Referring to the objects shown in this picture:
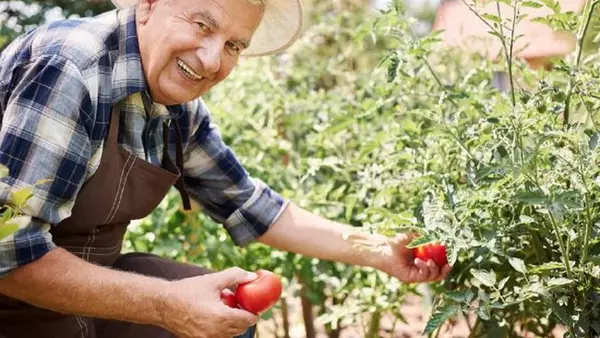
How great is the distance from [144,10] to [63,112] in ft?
1.29

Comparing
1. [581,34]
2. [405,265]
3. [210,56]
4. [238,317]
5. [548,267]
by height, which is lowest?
[405,265]

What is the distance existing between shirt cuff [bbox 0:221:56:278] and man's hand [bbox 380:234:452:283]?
103cm

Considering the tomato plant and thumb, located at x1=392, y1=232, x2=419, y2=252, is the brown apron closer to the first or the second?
the tomato plant

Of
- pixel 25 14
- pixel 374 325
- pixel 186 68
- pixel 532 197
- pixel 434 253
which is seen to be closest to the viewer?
pixel 532 197

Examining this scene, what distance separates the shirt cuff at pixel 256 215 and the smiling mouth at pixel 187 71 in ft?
1.92

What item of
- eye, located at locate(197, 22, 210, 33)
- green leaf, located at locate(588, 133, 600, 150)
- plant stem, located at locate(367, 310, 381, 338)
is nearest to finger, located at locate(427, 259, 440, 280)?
plant stem, located at locate(367, 310, 381, 338)

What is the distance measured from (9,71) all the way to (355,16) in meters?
3.30

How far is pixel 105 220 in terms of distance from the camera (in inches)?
83.1

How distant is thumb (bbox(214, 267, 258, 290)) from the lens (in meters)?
1.82

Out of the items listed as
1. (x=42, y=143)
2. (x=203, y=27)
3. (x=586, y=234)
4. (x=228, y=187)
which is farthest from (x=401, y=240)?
(x=42, y=143)

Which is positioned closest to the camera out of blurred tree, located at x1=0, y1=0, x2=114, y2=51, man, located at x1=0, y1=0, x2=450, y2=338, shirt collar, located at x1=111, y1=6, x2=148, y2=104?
man, located at x1=0, y1=0, x2=450, y2=338

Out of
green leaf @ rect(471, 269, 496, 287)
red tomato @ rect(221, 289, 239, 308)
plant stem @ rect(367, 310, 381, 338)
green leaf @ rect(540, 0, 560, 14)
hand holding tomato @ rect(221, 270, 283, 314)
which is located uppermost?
green leaf @ rect(540, 0, 560, 14)

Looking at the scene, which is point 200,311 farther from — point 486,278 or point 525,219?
point 525,219

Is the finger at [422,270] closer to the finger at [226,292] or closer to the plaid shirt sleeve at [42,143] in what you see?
the finger at [226,292]
